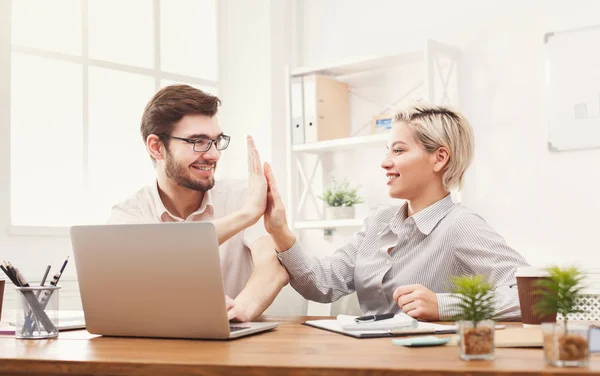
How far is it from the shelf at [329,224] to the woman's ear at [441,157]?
1.30m

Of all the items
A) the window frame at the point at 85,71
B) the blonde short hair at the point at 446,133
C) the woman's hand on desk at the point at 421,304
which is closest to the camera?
the woman's hand on desk at the point at 421,304

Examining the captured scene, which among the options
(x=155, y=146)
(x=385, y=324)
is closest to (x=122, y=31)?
(x=155, y=146)

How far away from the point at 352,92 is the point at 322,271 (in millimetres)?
1795

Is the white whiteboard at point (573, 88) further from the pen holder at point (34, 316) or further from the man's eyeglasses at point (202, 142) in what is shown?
the pen holder at point (34, 316)

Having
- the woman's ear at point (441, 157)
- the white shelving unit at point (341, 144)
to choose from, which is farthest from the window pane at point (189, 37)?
the woman's ear at point (441, 157)

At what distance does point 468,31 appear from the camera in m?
3.42

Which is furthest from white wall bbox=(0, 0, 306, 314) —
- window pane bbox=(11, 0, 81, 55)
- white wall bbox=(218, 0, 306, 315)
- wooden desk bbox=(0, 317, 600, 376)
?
wooden desk bbox=(0, 317, 600, 376)

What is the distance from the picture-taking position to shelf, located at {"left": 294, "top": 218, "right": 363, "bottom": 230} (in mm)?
3490

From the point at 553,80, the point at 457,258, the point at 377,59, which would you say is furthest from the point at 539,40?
the point at 457,258

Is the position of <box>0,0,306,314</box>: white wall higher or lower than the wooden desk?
higher

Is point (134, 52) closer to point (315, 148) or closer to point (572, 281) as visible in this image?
point (315, 148)

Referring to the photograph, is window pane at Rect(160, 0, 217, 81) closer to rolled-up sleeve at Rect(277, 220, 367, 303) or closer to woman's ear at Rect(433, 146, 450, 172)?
rolled-up sleeve at Rect(277, 220, 367, 303)

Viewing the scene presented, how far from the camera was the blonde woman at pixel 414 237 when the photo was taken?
2008 millimetres

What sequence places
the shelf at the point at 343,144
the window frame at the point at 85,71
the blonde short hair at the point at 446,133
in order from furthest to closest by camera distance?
the shelf at the point at 343,144 → the window frame at the point at 85,71 → the blonde short hair at the point at 446,133
